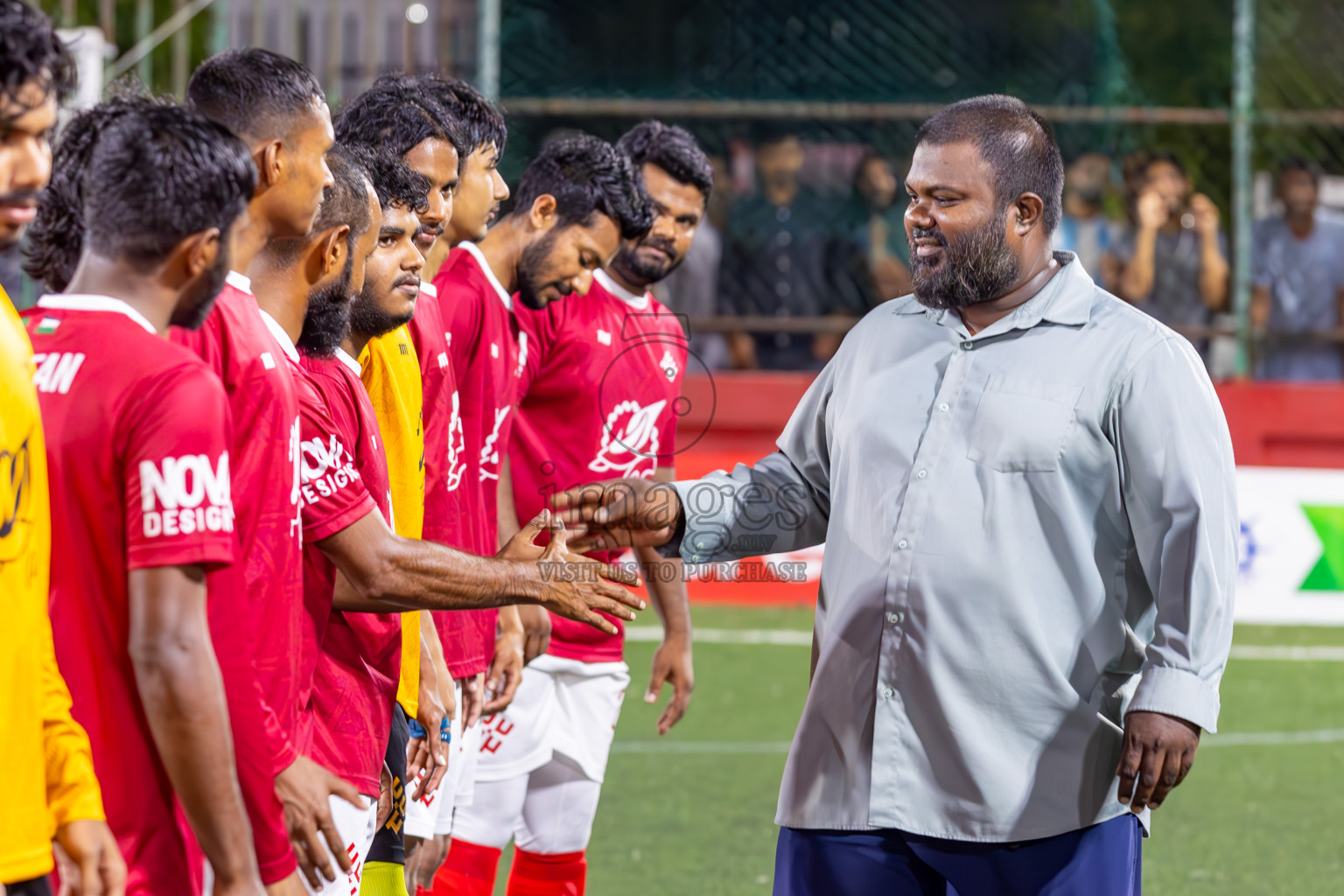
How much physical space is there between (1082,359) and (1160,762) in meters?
0.80

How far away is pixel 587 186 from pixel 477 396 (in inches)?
28.5

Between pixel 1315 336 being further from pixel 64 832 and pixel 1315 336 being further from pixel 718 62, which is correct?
pixel 64 832

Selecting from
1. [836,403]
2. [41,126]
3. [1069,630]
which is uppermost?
[41,126]

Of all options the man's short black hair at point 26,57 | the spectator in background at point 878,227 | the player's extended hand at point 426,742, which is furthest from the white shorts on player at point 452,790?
the spectator in background at point 878,227

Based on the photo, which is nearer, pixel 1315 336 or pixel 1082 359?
pixel 1082 359

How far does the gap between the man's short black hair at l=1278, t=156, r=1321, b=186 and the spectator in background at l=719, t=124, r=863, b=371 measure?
3.24 metres

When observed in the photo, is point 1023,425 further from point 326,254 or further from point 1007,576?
point 326,254

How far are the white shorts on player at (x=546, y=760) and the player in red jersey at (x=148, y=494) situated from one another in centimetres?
248

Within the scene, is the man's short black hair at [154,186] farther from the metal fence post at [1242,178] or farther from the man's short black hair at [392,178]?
the metal fence post at [1242,178]

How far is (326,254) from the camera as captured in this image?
9.43 feet

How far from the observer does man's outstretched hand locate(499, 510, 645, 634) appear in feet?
10.2

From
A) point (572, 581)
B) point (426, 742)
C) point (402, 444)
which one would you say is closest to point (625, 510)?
point (572, 581)

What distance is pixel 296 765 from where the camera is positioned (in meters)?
2.55

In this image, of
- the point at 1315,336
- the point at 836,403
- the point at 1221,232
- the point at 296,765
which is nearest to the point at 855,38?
the point at 1221,232
